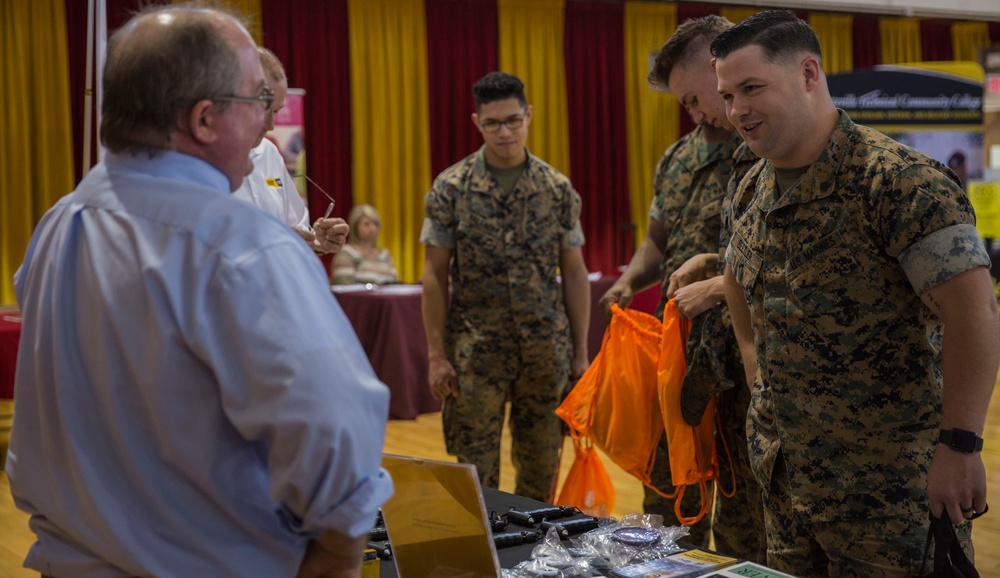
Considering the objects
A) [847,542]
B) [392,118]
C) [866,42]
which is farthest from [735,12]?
[847,542]

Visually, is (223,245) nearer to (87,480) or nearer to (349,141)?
(87,480)

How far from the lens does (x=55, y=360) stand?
1.11m

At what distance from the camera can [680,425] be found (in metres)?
2.56

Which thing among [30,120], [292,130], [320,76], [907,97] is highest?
[320,76]

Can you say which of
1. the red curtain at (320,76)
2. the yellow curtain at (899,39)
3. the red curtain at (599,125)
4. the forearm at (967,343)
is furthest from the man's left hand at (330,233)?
the yellow curtain at (899,39)

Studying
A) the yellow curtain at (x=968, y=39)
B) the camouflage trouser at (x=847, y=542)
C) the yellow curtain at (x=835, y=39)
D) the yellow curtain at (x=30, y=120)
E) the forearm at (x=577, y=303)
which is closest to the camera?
the camouflage trouser at (x=847, y=542)

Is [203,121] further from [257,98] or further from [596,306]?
[596,306]

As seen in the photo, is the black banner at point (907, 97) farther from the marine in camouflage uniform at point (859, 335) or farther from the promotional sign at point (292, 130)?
the marine in camouflage uniform at point (859, 335)

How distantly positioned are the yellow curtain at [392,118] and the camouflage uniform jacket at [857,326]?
24.6 feet

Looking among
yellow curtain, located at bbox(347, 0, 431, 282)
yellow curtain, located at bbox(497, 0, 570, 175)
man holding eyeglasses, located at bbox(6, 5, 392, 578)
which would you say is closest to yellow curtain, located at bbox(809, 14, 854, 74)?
yellow curtain, located at bbox(497, 0, 570, 175)

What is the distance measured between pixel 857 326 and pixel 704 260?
0.84 metres

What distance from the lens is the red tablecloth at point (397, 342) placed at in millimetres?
5805

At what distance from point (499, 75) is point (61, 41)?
5616 mm

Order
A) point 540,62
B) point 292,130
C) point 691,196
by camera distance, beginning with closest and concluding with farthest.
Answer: point 691,196 < point 292,130 < point 540,62
